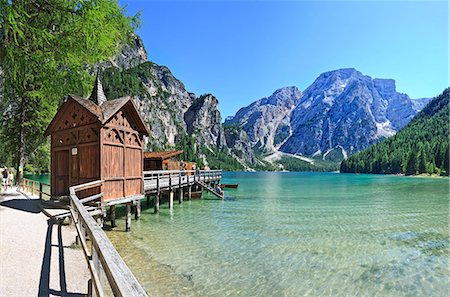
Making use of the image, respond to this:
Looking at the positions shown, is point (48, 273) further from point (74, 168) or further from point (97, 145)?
point (74, 168)

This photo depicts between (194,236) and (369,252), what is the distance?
7.89 m

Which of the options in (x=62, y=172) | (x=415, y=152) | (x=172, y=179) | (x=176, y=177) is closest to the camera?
(x=62, y=172)

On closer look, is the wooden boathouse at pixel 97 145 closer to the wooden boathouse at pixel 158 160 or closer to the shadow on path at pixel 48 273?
the shadow on path at pixel 48 273

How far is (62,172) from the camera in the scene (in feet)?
53.4

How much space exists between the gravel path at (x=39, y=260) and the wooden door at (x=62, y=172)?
364 centimetres

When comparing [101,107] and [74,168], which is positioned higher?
[101,107]

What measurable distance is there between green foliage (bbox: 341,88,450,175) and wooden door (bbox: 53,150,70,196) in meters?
126

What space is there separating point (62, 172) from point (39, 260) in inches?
377

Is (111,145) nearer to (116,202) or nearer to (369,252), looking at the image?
(116,202)

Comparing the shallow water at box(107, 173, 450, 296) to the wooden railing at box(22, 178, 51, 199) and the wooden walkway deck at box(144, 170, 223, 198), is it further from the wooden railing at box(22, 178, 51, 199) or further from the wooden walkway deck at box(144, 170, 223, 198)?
the wooden railing at box(22, 178, 51, 199)

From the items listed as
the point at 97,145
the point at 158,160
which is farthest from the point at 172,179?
the point at 97,145

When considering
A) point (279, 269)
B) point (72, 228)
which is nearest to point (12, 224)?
point (72, 228)

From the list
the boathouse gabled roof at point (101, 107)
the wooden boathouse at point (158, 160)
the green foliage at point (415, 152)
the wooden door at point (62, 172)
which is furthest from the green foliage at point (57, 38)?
the green foliage at point (415, 152)

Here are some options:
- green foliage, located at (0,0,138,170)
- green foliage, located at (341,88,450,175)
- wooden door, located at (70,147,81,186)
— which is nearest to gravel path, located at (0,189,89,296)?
wooden door, located at (70,147,81,186)
